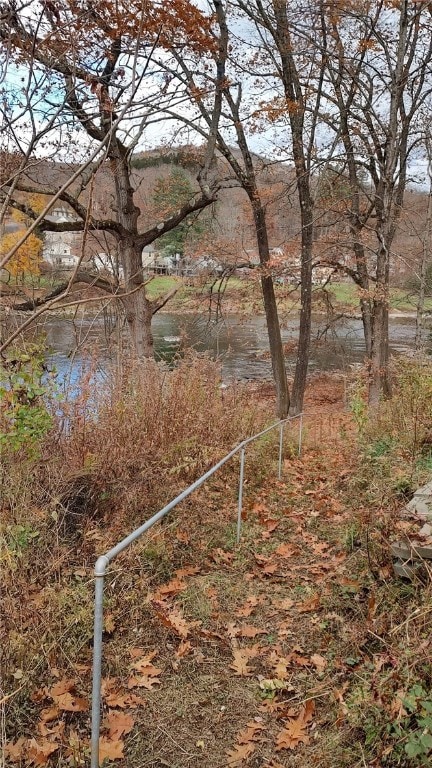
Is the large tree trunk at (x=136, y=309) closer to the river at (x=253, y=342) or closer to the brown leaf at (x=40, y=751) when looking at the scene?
the river at (x=253, y=342)

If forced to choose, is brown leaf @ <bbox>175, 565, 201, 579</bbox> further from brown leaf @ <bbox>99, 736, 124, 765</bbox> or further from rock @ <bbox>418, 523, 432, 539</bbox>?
rock @ <bbox>418, 523, 432, 539</bbox>

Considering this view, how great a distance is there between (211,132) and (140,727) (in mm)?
10552

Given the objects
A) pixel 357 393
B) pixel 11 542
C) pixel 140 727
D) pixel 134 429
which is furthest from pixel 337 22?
pixel 140 727

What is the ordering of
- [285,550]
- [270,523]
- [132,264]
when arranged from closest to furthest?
[285,550] < [270,523] < [132,264]

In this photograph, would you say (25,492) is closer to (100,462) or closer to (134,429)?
(100,462)

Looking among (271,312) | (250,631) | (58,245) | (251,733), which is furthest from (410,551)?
(271,312)

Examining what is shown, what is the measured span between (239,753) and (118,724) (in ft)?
2.19

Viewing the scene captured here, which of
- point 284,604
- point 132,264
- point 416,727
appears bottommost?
point 284,604

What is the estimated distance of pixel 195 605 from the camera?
3.81 m

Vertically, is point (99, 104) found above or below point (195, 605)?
above

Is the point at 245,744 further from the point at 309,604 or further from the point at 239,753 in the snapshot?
the point at 309,604

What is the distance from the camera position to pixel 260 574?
4426mm

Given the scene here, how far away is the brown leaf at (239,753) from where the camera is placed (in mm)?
2521

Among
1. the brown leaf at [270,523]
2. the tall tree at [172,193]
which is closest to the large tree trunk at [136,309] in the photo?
the tall tree at [172,193]
